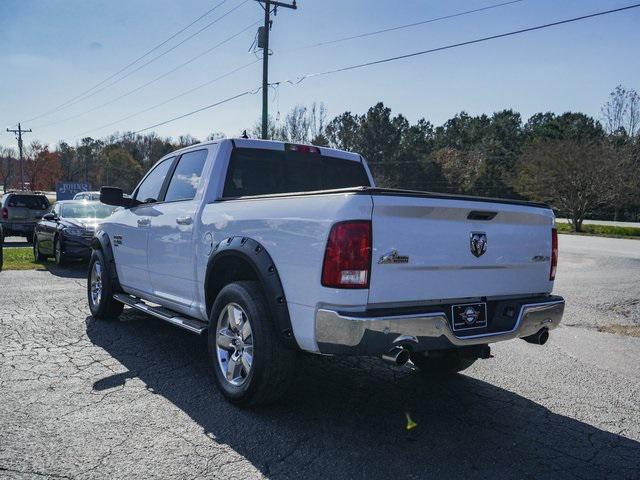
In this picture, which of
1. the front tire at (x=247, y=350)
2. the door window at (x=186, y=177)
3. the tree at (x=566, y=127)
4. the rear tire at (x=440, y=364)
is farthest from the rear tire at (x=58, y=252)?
the tree at (x=566, y=127)

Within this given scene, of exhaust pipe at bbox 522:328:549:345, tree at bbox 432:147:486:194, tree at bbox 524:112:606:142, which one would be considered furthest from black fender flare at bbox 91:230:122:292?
tree at bbox 432:147:486:194

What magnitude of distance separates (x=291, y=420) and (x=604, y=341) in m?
4.72

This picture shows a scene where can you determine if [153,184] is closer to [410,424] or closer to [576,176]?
[410,424]

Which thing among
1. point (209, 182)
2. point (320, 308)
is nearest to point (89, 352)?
point (209, 182)

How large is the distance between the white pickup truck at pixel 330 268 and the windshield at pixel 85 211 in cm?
929

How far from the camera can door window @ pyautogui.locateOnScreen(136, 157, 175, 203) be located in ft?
18.8

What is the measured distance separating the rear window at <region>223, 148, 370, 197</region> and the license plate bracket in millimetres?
2166

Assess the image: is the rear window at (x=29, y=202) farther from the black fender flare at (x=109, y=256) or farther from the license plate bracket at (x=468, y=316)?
the license plate bracket at (x=468, y=316)

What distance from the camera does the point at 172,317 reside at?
4777 mm

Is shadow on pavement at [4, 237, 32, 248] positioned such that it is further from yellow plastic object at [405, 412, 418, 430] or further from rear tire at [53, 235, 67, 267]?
yellow plastic object at [405, 412, 418, 430]

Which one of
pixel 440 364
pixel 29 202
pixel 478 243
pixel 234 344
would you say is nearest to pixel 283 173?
pixel 234 344

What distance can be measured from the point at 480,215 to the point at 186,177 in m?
2.93

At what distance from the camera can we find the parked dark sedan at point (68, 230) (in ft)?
39.9

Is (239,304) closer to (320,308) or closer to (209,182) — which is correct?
(320,308)
